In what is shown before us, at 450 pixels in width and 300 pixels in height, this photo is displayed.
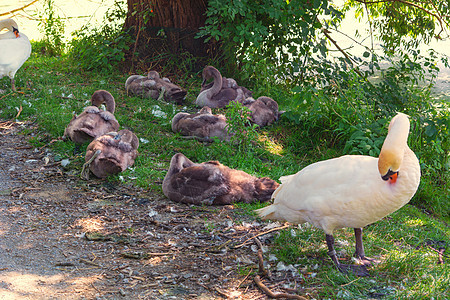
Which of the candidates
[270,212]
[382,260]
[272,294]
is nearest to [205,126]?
[270,212]

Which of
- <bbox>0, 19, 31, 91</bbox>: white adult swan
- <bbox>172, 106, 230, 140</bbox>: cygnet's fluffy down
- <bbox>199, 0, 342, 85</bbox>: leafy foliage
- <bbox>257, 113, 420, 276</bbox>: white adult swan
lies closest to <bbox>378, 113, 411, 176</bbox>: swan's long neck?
<bbox>257, 113, 420, 276</bbox>: white adult swan

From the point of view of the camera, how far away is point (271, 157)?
6828 mm

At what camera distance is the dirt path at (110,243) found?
3.78 metres

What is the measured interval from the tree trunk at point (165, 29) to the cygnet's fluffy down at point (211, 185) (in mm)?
4799

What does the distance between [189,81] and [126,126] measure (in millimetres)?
2601

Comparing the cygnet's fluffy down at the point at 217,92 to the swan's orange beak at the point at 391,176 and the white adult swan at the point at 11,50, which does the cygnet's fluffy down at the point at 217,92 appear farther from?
the swan's orange beak at the point at 391,176

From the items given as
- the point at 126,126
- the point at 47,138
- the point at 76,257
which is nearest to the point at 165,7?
the point at 126,126

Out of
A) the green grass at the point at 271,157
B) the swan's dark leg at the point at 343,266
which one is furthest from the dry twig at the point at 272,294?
the swan's dark leg at the point at 343,266

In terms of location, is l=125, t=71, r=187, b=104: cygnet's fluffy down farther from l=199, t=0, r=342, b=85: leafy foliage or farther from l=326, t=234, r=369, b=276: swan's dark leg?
l=326, t=234, r=369, b=276: swan's dark leg

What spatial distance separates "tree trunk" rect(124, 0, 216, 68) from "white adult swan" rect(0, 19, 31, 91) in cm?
212

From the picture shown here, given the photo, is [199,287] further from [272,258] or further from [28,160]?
[28,160]

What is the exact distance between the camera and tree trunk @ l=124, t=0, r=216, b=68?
31.3 feet

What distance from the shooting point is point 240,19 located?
8734mm

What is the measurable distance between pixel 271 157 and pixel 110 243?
9.67 feet
